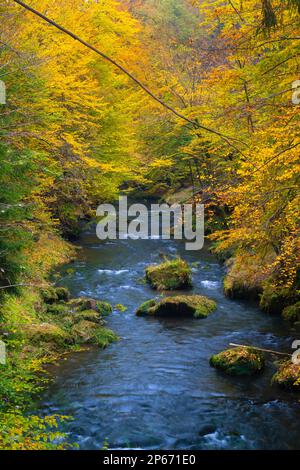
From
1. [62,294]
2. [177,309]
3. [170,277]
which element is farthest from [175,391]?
[170,277]

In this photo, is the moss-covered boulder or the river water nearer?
the river water

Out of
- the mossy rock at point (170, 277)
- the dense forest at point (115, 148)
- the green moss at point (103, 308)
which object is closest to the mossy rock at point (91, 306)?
the green moss at point (103, 308)

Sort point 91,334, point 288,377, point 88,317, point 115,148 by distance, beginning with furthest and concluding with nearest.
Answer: point 115,148 < point 88,317 < point 91,334 < point 288,377

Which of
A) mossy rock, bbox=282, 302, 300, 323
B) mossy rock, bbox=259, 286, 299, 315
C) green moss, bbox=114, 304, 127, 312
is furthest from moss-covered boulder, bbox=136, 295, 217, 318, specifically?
mossy rock, bbox=282, 302, 300, 323

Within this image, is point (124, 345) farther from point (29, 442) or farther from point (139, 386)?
point (29, 442)

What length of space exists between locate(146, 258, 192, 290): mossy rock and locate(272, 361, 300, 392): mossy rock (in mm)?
6444

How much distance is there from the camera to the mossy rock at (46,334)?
9078mm

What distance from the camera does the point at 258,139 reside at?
31.3ft

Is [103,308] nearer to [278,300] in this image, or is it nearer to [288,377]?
[278,300]

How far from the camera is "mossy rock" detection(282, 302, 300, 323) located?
1117 centimetres

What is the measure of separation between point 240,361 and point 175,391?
4.59 ft

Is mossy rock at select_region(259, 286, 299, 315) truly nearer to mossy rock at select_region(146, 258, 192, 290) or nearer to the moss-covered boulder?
the moss-covered boulder

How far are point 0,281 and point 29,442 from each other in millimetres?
3292

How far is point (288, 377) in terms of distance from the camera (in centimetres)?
766
